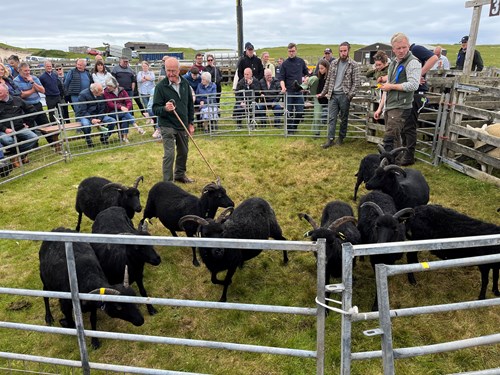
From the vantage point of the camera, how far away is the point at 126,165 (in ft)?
30.3

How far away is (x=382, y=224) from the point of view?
13.2ft

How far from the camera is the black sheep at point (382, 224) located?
3996mm

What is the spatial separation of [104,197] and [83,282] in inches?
93.6

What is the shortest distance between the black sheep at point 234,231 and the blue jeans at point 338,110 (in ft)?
18.2

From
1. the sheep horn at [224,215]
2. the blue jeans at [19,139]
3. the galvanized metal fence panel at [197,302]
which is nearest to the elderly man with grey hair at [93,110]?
the blue jeans at [19,139]

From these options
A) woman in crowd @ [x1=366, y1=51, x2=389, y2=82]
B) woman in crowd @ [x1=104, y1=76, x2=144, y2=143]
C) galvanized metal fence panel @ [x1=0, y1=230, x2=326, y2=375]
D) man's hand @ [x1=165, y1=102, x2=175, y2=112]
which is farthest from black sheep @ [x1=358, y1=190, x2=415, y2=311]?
woman in crowd @ [x1=104, y1=76, x2=144, y2=143]

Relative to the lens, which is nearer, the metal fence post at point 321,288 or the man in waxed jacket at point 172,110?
the metal fence post at point 321,288

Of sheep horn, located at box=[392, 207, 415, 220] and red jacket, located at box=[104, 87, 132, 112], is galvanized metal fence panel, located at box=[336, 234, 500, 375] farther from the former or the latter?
red jacket, located at box=[104, 87, 132, 112]

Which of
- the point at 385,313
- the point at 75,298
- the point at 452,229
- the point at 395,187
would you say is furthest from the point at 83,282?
the point at 395,187

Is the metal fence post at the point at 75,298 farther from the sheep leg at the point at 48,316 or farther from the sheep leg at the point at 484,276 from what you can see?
the sheep leg at the point at 484,276

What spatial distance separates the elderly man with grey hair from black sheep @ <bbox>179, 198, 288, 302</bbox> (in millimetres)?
7101

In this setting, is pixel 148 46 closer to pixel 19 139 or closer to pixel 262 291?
pixel 19 139

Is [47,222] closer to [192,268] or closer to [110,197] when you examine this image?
[110,197]

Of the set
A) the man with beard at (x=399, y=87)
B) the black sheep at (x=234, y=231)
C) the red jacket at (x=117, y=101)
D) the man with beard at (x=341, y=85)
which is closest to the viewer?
the black sheep at (x=234, y=231)
